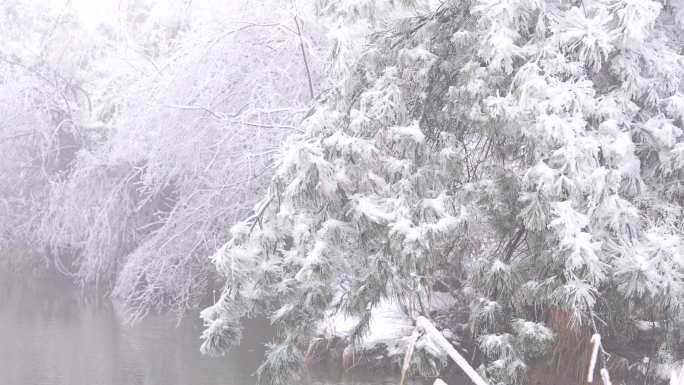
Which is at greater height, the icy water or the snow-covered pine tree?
the snow-covered pine tree

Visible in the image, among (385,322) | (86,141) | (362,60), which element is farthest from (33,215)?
(362,60)

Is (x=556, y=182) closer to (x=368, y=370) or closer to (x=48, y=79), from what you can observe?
(x=368, y=370)

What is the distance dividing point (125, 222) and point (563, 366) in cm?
694

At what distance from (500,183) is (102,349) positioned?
17.7 feet

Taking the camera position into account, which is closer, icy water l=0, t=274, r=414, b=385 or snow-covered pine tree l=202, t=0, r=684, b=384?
snow-covered pine tree l=202, t=0, r=684, b=384

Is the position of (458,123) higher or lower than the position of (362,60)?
lower

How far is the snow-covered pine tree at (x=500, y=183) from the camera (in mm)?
5656

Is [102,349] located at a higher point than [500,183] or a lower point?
lower

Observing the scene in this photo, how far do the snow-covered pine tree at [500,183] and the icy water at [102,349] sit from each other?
2109 mm

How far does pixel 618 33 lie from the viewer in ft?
19.1

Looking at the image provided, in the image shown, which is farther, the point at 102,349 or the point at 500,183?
the point at 102,349

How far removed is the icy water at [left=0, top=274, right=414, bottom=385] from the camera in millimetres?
8508

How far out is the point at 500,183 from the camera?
6.09m

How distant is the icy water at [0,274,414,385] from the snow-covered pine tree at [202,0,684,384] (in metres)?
2.11
